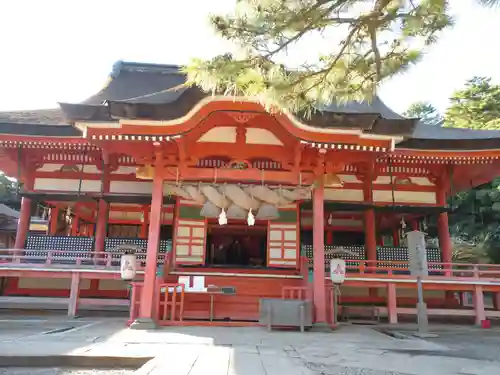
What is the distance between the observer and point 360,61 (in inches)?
220

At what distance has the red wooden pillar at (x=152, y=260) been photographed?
8.17 metres

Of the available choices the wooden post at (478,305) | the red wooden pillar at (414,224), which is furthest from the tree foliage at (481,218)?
the wooden post at (478,305)

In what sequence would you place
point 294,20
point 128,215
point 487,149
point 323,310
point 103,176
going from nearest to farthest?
point 294,20
point 323,310
point 487,149
point 103,176
point 128,215

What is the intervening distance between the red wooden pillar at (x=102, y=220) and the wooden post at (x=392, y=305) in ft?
27.4

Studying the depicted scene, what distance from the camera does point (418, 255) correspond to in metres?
8.93

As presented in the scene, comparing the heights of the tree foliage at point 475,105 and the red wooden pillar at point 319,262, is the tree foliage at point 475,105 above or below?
above

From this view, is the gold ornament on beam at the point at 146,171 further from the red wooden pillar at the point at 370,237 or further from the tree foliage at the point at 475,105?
the tree foliage at the point at 475,105

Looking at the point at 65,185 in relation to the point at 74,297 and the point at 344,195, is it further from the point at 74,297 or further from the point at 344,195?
the point at 344,195

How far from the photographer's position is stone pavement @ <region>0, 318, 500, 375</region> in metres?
4.84

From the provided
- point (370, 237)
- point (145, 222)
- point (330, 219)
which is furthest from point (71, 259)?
point (370, 237)

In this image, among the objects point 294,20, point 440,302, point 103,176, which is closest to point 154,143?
point 103,176

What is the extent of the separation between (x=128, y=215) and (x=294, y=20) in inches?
419

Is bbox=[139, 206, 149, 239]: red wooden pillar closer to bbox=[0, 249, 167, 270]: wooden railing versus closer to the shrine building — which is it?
the shrine building

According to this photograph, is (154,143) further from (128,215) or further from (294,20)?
(128,215)
